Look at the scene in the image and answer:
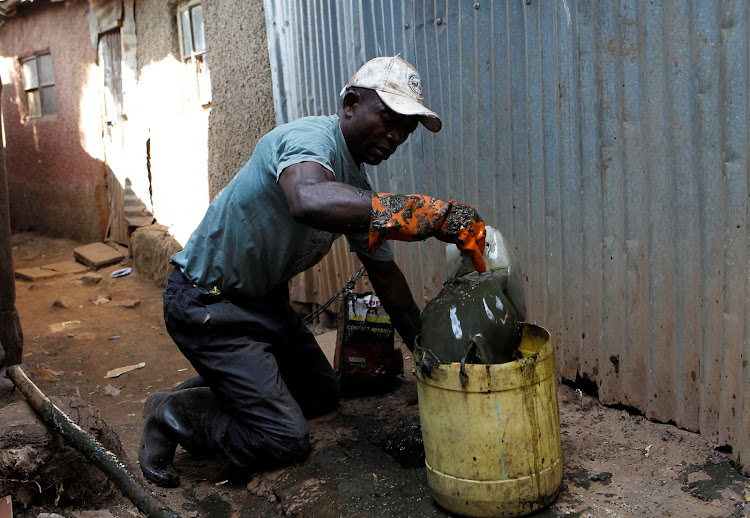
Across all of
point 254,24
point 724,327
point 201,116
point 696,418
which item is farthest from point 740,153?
point 201,116

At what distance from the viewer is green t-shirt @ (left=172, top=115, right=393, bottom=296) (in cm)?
278

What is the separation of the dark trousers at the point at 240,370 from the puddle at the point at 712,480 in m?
1.62

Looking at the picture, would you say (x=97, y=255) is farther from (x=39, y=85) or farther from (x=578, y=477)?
(x=578, y=477)

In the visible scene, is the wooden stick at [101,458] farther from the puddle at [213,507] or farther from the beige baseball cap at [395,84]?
the beige baseball cap at [395,84]

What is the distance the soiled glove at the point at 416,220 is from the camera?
7.29ft

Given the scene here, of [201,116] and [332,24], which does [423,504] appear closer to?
[332,24]

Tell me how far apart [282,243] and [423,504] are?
4.06 ft

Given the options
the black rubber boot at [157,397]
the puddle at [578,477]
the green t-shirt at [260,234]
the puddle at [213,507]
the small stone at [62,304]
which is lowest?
the puddle at [213,507]

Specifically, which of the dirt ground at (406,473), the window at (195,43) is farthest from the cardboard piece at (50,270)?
the dirt ground at (406,473)

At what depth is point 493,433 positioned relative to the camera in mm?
2332

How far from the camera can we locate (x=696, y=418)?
291 centimetres

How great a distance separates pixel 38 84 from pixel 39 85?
0.14ft

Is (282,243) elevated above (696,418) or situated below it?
above

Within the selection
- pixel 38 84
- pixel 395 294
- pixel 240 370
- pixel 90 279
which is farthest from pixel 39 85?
pixel 395 294
